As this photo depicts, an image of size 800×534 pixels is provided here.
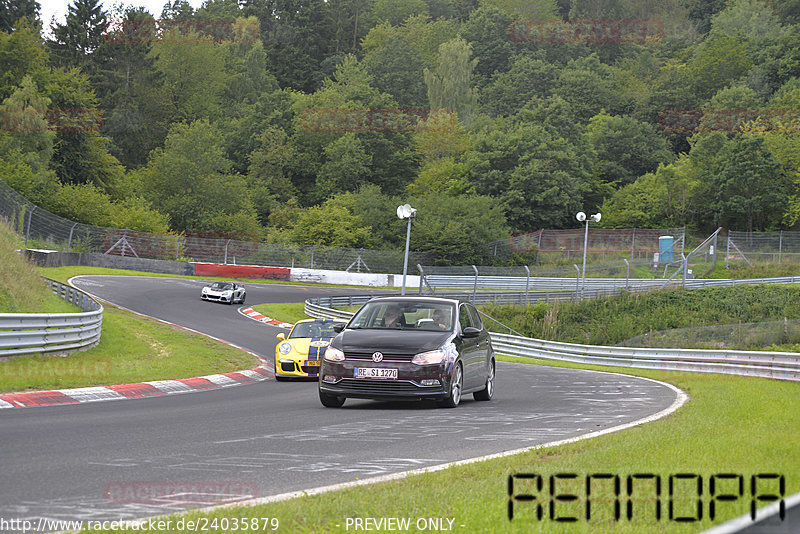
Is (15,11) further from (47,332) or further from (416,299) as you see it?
(416,299)

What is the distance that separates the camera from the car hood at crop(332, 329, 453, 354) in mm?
12602

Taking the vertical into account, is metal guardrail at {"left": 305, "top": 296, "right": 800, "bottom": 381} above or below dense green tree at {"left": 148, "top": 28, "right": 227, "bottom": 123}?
below

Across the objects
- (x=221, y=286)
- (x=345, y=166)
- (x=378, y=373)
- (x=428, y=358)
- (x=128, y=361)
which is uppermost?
(x=345, y=166)

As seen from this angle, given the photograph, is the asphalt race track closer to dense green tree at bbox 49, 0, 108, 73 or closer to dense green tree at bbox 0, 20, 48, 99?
dense green tree at bbox 0, 20, 48, 99

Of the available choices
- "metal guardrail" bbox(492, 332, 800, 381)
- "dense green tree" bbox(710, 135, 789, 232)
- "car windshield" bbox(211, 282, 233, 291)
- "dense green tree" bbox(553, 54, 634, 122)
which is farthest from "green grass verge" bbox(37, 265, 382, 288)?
"dense green tree" bbox(553, 54, 634, 122)

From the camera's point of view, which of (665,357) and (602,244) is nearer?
(665,357)

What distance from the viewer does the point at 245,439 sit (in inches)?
367

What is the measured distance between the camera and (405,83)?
11756 cm

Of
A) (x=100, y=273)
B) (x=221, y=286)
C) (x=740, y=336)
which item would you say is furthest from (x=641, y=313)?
(x=100, y=273)

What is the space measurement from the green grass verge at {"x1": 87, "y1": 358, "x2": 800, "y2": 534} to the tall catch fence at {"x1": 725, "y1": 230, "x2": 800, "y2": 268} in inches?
2023

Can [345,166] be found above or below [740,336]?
above

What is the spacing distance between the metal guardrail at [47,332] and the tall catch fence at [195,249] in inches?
1259

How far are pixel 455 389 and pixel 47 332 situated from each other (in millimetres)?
8959

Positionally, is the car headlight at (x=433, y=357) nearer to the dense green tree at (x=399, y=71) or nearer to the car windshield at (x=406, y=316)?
the car windshield at (x=406, y=316)
